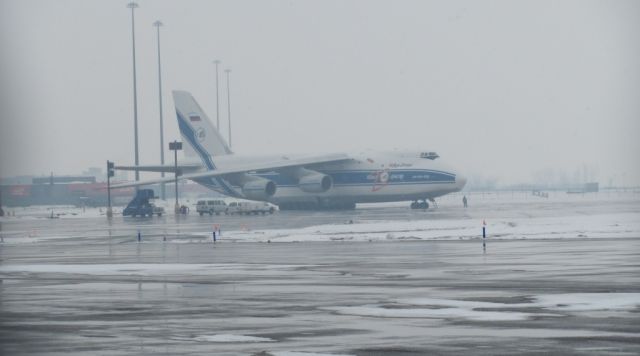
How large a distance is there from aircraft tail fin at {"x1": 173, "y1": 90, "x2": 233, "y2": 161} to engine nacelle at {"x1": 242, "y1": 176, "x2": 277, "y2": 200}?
645cm

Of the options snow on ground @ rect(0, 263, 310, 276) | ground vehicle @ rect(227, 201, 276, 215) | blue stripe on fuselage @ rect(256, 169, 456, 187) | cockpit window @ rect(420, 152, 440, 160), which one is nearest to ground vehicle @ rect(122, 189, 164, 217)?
ground vehicle @ rect(227, 201, 276, 215)

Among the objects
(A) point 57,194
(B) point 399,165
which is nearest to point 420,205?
(B) point 399,165

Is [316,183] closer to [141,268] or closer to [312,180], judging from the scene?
[312,180]

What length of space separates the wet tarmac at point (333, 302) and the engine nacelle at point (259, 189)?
5362 cm

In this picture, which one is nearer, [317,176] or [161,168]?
[317,176]

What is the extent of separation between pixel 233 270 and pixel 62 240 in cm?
2519

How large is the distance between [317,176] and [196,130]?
1364 centimetres

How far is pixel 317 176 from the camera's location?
89938mm

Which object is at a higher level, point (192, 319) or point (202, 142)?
point (202, 142)

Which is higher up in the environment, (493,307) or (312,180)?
(312,180)

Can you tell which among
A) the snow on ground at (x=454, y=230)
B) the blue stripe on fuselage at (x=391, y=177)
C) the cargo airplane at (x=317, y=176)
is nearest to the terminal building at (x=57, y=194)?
the cargo airplane at (x=317, y=176)

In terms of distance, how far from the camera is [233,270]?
29.5 meters

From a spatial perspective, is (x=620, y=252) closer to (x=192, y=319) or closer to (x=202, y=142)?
(x=192, y=319)

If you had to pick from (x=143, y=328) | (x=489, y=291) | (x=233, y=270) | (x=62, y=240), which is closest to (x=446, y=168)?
(x=62, y=240)
